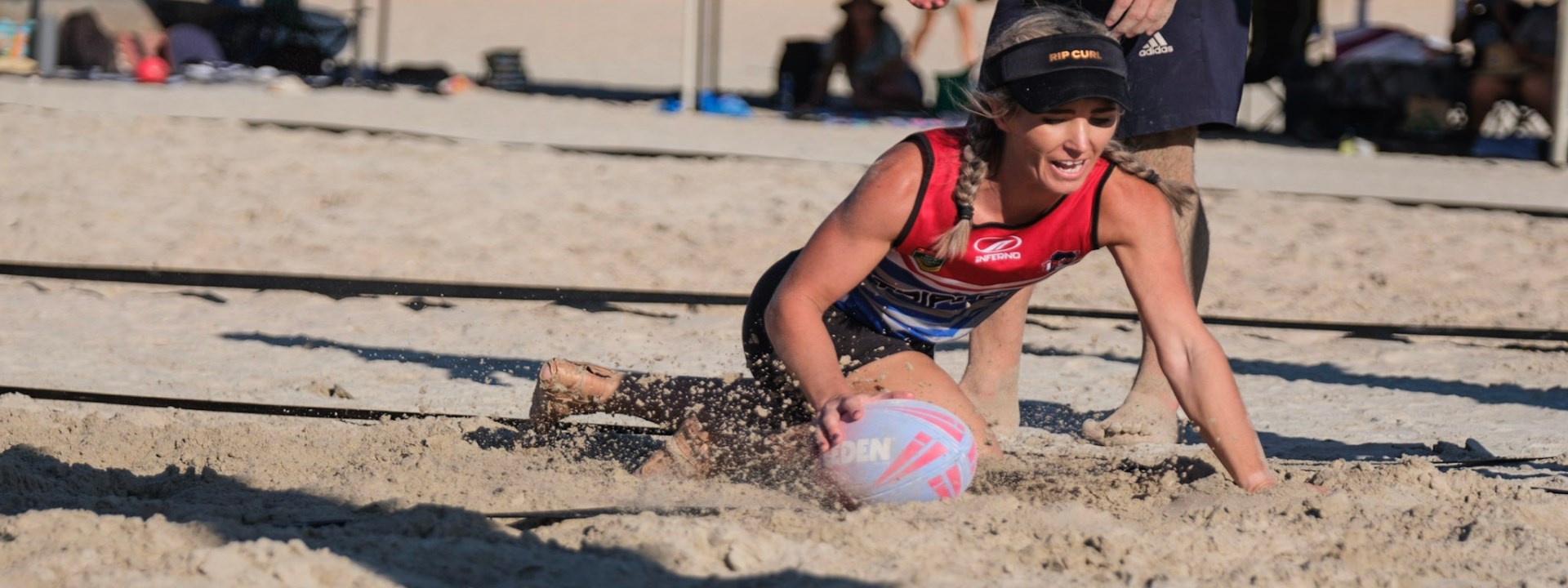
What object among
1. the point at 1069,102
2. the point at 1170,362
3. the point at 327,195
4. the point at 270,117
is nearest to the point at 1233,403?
the point at 1170,362

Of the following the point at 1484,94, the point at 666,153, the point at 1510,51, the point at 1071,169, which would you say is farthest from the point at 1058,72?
the point at 1484,94

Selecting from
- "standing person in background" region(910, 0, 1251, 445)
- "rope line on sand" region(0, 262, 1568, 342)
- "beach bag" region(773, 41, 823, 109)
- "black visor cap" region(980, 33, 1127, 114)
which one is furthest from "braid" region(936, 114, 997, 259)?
"beach bag" region(773, 41, 823, 109)

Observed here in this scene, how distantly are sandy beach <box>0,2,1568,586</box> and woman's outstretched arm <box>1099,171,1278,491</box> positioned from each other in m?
0.09

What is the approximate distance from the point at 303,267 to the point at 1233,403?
447 cm

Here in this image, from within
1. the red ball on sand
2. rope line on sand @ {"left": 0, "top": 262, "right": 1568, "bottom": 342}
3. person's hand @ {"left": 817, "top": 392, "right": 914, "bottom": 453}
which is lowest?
the red ball on sand

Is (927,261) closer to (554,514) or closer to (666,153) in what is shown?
(554,514)

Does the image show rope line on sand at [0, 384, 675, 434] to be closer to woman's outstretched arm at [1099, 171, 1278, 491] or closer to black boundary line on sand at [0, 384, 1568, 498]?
black boundary line on sand at [0, 384, 1568, 498]

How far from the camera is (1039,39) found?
3053 millimetres

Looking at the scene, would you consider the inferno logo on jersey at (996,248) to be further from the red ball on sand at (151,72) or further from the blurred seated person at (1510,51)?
the red ball on sand at (151,72)

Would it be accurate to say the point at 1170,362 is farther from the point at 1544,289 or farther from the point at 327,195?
the point at 327,195

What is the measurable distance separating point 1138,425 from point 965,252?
3.38 ft

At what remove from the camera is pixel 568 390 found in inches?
148

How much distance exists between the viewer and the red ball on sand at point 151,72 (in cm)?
1477

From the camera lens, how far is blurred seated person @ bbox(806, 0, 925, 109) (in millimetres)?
14188
